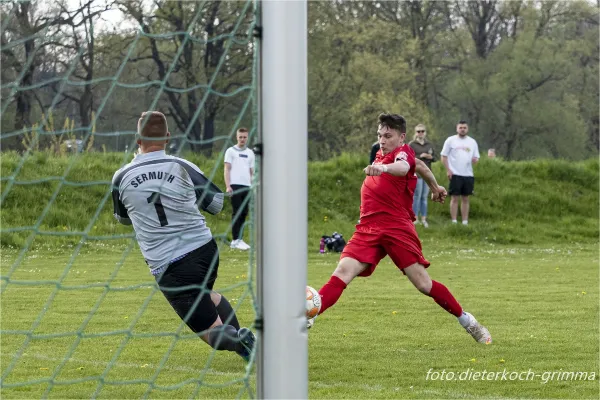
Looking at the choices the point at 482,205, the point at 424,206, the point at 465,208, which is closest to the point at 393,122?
the point at 424,206

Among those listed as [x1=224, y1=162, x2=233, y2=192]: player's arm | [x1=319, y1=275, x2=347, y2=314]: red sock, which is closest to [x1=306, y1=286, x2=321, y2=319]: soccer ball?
[x1=319, y1=275, x2=347, y2=314]: red sock

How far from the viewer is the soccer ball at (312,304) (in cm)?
621

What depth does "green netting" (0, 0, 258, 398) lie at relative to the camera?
475 cm

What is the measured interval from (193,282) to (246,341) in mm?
478

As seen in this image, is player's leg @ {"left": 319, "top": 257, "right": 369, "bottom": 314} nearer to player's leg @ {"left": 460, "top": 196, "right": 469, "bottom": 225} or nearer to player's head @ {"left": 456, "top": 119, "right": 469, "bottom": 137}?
player's head @ {"left": 456, "top": 119, "right": 469, "bottom": 137}

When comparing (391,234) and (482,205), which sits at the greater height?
(391,234)

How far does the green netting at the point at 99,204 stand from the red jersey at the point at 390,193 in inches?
37.2

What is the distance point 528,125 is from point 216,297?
35.3 m

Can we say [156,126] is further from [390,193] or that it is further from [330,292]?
[390,193]

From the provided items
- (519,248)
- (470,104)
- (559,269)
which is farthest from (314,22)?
(559,269)

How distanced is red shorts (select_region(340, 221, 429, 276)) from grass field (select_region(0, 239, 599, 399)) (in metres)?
0.65

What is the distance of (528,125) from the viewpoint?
39.4m

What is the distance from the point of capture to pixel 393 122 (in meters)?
6.86

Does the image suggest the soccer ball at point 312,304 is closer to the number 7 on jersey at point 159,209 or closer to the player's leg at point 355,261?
the player's leg at point 355,261
